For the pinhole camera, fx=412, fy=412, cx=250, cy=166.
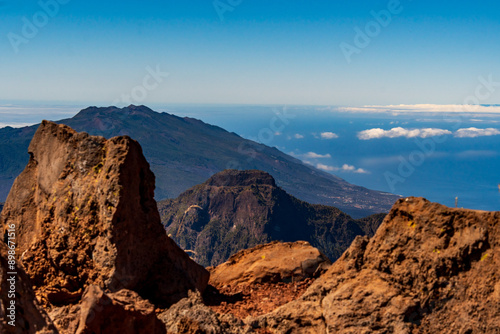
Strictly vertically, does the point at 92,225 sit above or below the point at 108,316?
above

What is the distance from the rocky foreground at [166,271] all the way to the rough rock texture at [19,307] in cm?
2

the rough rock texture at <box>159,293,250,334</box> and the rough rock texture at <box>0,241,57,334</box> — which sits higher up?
the rough rock texture at <box>0,241,57,334</box>

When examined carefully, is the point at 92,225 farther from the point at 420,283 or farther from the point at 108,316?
the point at 420,283

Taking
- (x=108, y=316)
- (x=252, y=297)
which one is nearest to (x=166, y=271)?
(x=252, y=297)

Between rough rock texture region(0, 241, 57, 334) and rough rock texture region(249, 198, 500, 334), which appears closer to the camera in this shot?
rough rock texture region(0, 241, 57, 334)

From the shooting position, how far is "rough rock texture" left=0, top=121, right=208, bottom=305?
9.88 m

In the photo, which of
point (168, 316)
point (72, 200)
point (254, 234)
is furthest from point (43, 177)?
point (254, 234)

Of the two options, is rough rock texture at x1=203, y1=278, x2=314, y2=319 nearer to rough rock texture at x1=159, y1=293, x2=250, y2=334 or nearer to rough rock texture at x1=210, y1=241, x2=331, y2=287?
rough rock texture at x1=210, y1=241, x2=331, y2=287

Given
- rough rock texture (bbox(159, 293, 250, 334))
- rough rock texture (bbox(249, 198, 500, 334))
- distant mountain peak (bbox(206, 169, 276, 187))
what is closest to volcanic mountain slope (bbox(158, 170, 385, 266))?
distant mountain peak (bbox(206, 169, 276, 187))

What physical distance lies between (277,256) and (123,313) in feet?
29.3

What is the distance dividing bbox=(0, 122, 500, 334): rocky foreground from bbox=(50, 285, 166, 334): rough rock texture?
2cm

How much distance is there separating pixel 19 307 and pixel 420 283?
6.86m

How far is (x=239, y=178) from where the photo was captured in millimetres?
116375

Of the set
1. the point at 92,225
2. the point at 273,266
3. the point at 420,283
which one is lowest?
the point at 273,266
